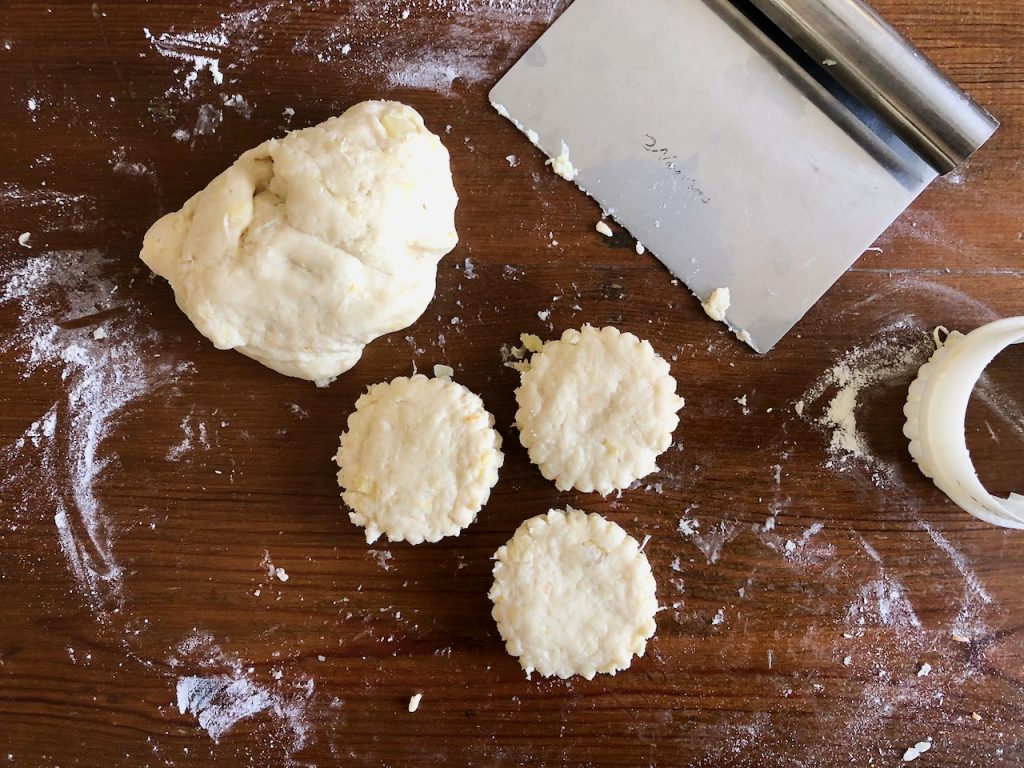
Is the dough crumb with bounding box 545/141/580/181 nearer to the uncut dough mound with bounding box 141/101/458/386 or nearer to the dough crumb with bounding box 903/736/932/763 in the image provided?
the uncut dough mound with bounding box 141/101/458/386

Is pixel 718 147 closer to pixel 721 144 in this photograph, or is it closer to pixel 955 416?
pixel 721 144

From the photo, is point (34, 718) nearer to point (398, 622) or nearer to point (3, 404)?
point (3, 404)

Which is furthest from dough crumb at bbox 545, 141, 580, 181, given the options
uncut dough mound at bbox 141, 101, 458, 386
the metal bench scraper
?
uncut dough mound at bbox 141, 101, 458, 386

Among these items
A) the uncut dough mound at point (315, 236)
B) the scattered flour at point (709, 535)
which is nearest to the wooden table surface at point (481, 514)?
the scattered flour at point (709, 535)

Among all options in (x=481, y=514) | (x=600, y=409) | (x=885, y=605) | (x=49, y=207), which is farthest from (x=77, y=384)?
(x=885, y=605)

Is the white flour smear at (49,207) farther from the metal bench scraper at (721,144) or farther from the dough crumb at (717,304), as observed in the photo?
the dough crumb at (717,304)

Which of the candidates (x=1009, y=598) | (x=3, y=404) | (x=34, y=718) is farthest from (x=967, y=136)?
(x=34, y=718)
